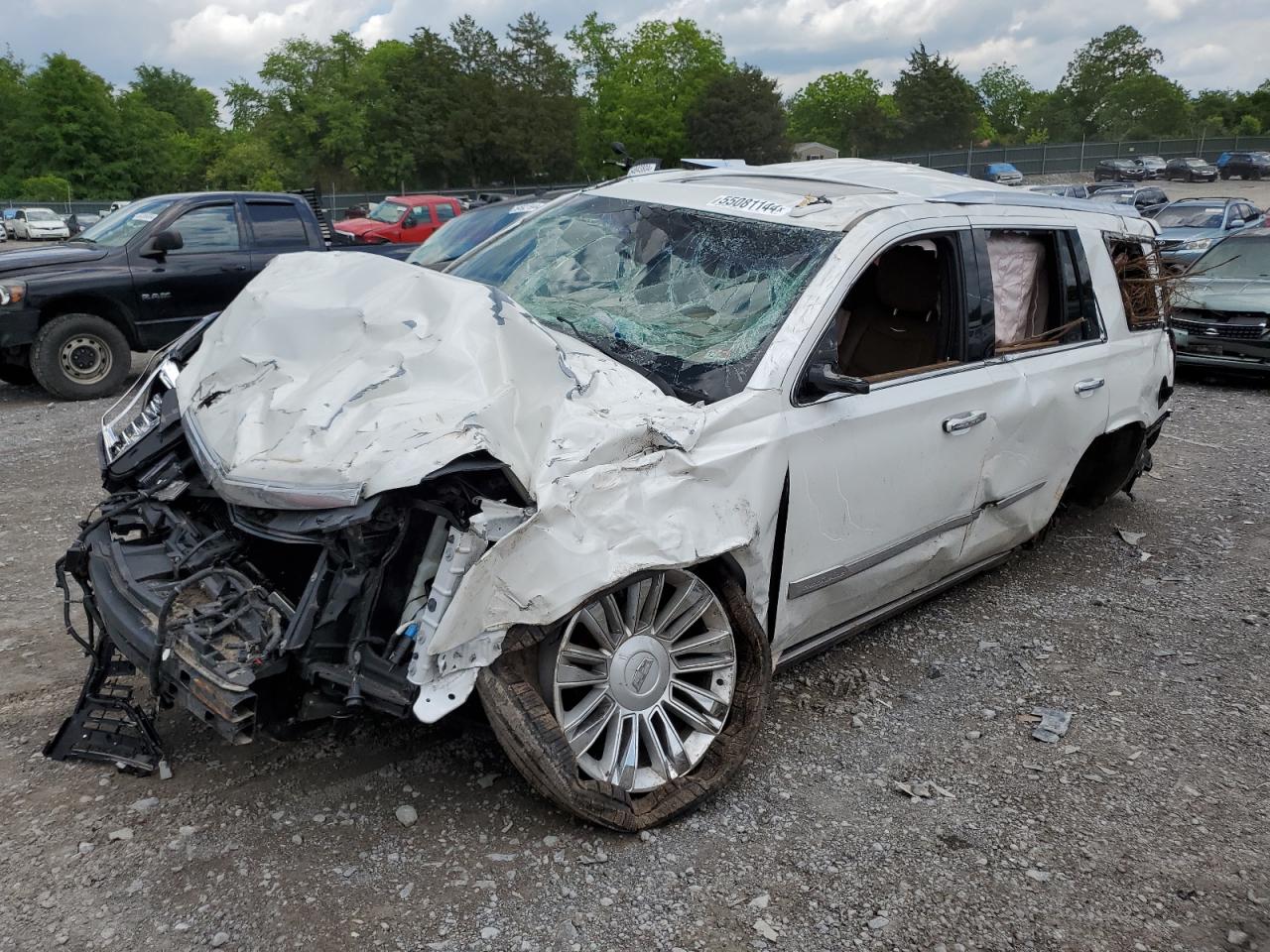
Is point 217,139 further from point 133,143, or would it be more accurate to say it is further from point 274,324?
point 274,324

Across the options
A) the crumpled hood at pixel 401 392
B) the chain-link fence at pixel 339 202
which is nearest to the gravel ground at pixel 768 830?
the crumpled hood at pixel 401 392

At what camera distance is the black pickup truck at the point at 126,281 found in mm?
8719

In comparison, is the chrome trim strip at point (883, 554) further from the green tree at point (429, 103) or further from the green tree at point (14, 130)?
the green tree at point (14, 130)

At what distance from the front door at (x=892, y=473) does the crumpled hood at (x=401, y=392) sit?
596mm

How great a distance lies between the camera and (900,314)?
4715mm

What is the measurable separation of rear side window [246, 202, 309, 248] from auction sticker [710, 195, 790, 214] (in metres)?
7.21

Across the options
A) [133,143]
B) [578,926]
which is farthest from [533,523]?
[133,143]

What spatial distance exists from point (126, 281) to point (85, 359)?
2.60 ft

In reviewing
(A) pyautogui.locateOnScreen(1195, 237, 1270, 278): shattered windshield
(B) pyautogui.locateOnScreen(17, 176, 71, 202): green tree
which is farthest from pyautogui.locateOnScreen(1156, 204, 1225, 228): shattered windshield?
(B) pyautogui.locateOnScreen(17, 176, 71, 202): green tree

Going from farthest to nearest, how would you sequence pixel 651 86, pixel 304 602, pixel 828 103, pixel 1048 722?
pixel 828 103 → pixel 651 86 → pixel 1048 722 → pixel 304 602

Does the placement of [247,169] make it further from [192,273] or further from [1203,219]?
[192,273]

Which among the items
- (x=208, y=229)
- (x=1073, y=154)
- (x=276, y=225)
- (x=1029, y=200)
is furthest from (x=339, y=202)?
(x=1029, y=200)

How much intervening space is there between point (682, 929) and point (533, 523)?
3.68ft

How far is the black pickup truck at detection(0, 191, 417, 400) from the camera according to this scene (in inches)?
343
